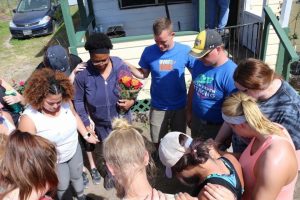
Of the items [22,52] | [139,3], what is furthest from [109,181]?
[22,52]

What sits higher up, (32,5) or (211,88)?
(211,88)

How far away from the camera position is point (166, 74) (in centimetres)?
A: 368

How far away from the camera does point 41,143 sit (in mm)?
1922

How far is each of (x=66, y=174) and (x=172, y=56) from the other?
1805mm

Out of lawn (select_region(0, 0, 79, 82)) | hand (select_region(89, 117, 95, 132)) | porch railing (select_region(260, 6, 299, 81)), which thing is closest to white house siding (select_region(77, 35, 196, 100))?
porch railing (select_region(260, 6, 299, 81))

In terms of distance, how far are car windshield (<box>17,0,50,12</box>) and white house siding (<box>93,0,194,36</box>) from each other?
6.97 m

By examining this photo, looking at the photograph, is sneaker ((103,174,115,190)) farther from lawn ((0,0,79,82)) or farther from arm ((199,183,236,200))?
lawn ((0,0,79,82))

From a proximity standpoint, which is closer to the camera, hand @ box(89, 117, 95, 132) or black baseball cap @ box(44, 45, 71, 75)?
black baseball cap @ box(44, 45, 71, 75)

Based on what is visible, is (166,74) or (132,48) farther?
(132,48)

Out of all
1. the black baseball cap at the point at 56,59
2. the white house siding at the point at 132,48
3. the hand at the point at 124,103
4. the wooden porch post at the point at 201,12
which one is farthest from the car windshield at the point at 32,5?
the hand at the point at 124,103

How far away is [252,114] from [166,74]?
180 centimetres

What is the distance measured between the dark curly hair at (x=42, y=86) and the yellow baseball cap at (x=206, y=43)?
→ 134 centimetres

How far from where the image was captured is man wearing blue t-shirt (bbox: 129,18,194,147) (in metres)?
3.54

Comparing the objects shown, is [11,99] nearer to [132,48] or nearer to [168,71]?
[168,71]
